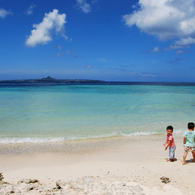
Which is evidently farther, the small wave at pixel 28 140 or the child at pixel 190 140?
the small wave at pixel 28 140

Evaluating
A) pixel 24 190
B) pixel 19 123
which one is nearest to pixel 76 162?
pixel 24 190

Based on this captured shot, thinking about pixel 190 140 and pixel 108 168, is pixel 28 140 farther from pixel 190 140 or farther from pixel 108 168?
pixel 190 140

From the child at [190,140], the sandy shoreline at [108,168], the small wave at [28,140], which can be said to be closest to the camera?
the sandy shoreline at [108,168]

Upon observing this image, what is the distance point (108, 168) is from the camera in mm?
4629

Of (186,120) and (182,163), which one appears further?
(186,120)

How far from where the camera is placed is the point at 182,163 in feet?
15.9

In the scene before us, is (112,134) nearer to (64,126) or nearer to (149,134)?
(149,134)

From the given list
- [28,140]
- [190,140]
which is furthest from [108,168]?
[28,140]

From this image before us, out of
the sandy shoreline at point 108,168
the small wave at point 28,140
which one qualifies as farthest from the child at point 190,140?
the small wave at point 28,140

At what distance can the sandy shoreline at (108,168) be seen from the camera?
11.9 feet

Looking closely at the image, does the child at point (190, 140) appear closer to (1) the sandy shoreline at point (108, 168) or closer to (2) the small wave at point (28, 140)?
(1) the sandy shoreline at point (108, 168)

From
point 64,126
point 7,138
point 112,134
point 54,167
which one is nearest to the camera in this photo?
point 54,167

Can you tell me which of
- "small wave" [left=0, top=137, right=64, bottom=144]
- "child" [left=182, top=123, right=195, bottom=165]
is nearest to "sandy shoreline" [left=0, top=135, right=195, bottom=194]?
"child" [left=182, top=123, right=195, bottom=165]

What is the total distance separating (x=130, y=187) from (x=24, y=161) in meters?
3.72
